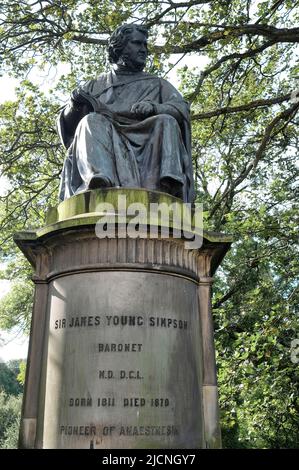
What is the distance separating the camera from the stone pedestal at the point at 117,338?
3.79m

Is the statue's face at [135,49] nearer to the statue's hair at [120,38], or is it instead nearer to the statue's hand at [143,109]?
the statue's hair at [120,38]

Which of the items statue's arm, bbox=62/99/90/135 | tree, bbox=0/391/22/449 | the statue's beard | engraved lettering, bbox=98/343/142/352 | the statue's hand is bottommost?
engraved lettering, bbox=98/343/142/352

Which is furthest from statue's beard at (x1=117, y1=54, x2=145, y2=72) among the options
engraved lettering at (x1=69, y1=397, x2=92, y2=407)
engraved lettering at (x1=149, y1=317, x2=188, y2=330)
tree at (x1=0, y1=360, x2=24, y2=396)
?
tree at (x1=0, y1=360, x2=24, y2=396)

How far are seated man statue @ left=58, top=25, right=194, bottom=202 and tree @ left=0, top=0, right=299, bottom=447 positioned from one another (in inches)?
183

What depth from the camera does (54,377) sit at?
13.3ft

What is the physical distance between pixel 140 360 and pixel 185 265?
1.00 meters

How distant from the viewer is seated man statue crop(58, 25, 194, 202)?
4.91 meters

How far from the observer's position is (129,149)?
5125mm

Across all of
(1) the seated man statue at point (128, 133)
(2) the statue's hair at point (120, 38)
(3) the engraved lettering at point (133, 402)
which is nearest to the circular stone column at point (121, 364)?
(3) the engraved lettering at point (133, 402)

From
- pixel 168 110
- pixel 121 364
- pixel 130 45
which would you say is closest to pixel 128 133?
pixel 168 110

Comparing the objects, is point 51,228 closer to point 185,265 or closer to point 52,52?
point 185,265

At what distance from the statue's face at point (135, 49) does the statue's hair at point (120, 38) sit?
0.04 metres

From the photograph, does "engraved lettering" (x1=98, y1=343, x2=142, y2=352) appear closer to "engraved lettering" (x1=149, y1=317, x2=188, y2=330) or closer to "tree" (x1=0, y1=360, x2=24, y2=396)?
"engraved lettering" (x1=149, y1=317, x2=188, y2=330)
